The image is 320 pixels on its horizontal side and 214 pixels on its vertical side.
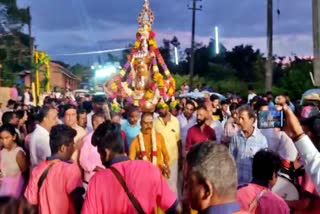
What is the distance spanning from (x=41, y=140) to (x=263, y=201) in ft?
13.1

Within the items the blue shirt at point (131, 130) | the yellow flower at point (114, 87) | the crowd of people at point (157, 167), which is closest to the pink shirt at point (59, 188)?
the crowd of people at point (157, 167)

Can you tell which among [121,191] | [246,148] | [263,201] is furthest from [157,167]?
[246,148]

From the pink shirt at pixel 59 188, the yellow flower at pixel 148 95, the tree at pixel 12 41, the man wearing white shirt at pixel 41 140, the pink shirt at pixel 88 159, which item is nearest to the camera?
the pink shirt at pixel 59 188

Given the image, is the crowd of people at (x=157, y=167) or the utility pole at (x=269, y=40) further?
the utility pole at (x=269, y=40)

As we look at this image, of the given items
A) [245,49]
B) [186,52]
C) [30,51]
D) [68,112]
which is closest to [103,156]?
[68,112]

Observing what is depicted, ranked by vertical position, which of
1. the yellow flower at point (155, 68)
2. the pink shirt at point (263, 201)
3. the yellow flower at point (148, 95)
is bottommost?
the pink shirt at point (263, 201)

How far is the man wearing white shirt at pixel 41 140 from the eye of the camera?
7980 millimetres

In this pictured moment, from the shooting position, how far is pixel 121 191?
496 cm

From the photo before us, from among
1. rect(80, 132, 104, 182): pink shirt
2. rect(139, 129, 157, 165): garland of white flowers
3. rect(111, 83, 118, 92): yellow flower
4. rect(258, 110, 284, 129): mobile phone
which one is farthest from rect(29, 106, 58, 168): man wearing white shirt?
rect(111, 83, 118, 92): yellow flower

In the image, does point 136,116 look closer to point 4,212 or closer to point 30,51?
point 4,212

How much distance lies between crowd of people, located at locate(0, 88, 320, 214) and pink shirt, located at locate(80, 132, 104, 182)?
1 cm

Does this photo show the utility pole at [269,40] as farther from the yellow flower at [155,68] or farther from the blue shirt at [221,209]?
the blue shirt at [221,209]

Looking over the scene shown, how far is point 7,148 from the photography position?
25.8 ft

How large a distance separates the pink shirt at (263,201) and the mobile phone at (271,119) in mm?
703
